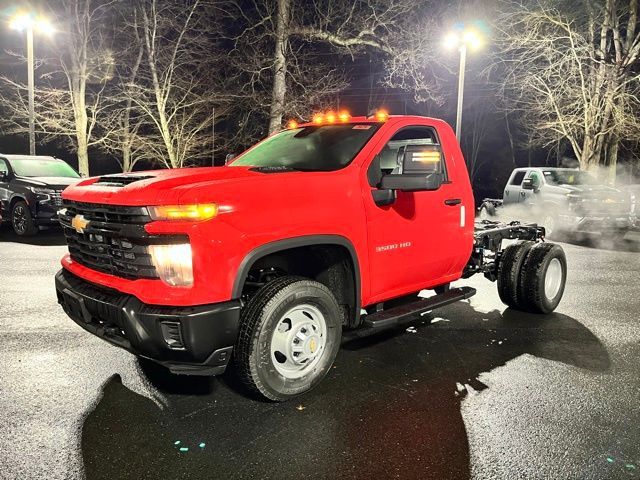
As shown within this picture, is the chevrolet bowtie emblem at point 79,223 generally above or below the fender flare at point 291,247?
above

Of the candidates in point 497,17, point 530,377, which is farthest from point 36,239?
point 497,17

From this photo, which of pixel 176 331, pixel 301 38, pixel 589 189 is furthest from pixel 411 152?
pixel 301 38

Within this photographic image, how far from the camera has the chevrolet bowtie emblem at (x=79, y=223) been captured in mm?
3682

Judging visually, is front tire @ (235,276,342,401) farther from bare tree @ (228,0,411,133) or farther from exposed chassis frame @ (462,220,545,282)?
bare tree @ (228,0,411,133)

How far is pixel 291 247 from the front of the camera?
Result: 11.6 feet

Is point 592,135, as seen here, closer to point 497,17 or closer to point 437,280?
point 497,17

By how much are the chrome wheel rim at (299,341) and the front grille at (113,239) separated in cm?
95

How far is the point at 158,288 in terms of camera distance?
10.6ft

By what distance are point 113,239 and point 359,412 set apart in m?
2.02

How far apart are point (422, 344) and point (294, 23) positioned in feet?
56.5

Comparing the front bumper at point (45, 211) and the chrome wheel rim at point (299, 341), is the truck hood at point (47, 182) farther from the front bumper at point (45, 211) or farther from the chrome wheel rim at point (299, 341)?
the chrome wheel rim at point (299, 341)

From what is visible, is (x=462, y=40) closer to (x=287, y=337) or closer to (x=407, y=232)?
(x=407, y=232)

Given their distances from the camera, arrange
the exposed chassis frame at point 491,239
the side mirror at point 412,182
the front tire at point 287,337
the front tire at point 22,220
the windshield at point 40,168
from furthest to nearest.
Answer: the windshield at point 40,168, the front tire at point 22,220, the exposed chassis frame at point 491,239, the side mirror at point 412,182, the front tire at point 287,337

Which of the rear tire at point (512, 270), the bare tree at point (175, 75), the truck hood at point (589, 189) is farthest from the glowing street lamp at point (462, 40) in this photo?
the rear tire at point (512, 270)
